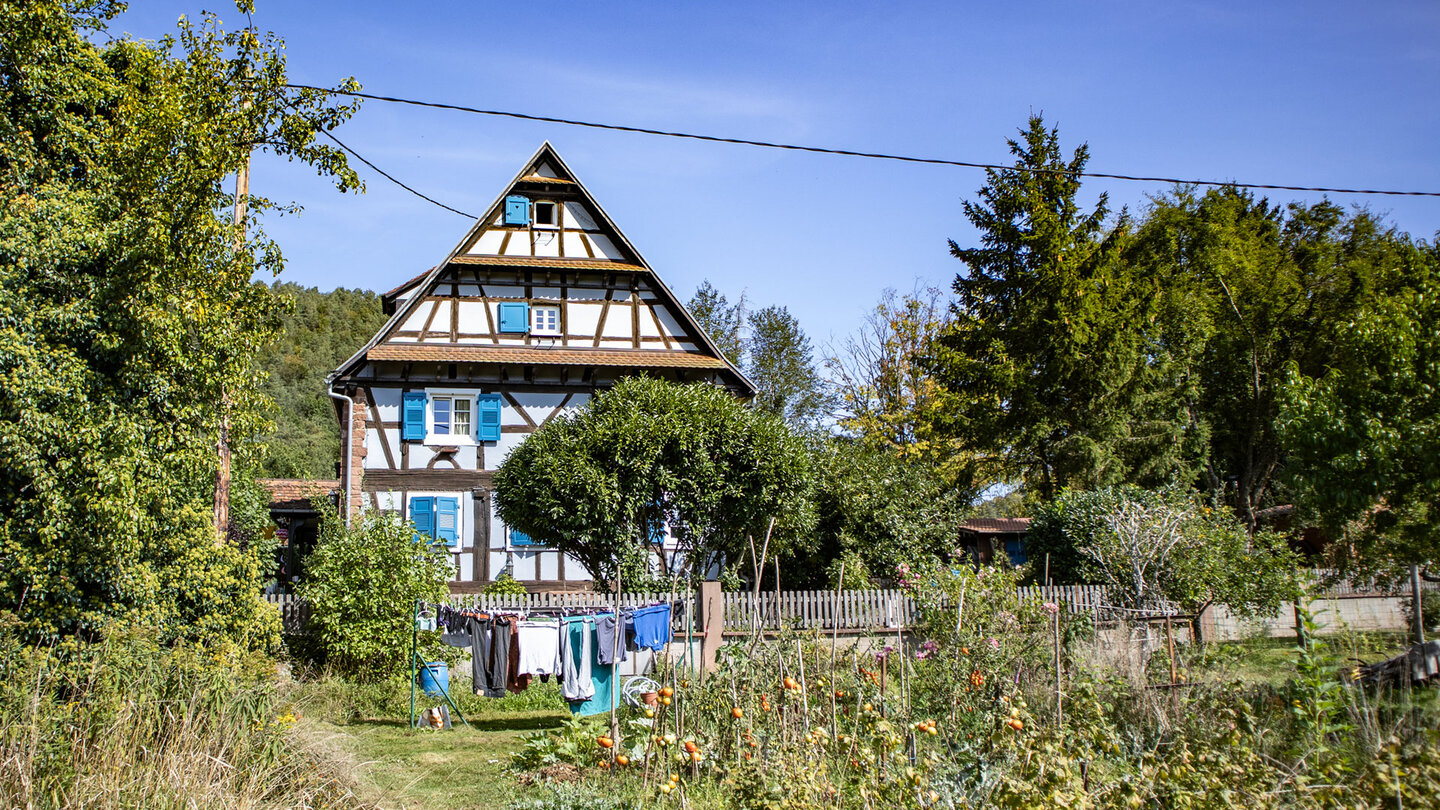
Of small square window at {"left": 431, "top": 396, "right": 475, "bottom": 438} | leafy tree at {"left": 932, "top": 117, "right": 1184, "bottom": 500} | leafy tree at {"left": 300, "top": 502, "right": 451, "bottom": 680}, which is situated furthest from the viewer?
leafy tree at {"left": 932, "top": 117, "right": 1184, "bottom": 500}

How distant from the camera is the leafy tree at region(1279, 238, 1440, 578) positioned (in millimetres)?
12719

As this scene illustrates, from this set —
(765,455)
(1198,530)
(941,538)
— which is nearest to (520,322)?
(765,455)

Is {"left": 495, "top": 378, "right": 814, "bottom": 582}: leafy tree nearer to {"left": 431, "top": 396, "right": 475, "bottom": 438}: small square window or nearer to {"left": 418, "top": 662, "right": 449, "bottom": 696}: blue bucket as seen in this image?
{"left": 418, "top": 662, "right": 449, "bottom": 696}: blue bucket

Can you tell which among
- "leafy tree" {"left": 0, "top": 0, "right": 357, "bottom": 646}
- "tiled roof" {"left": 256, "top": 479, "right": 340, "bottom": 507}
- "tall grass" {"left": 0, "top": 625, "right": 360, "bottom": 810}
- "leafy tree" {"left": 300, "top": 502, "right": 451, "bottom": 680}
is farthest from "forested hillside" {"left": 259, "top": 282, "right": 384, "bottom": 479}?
"tall grass" {"left": 0, "top": 625, "right": 360, "bottom": 810}

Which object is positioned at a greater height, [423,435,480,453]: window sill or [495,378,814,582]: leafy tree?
[423,435,480,453]: window sill

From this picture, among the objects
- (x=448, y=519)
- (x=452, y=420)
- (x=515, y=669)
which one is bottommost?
(x=515, y=669)

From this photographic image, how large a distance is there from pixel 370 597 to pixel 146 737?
733 cm

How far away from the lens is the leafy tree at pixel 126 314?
9.01 metres

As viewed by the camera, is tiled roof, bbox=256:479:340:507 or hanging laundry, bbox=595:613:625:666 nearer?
hanging laundry, bbox=595:613:625:666

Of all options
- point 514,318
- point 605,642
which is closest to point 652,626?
point 605,642

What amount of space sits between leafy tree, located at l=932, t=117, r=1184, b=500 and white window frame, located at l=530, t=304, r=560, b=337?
1086 cm

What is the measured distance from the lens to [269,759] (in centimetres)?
648

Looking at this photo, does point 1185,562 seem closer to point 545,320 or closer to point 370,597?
point 370,597

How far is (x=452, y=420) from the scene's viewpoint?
2116 centimetres
